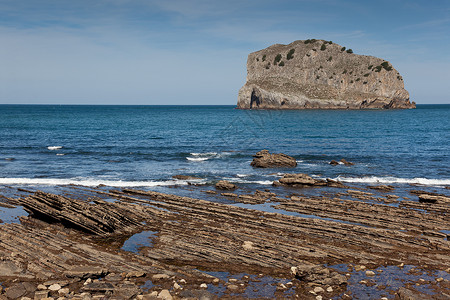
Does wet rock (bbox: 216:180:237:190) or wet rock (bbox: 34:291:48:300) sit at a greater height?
wet rock (bbox: 216:180:237:190)

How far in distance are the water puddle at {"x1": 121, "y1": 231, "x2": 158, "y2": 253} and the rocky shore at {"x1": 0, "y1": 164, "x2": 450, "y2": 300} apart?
0.11 meters

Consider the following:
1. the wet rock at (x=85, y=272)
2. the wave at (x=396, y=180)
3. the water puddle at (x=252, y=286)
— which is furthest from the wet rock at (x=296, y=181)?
the wet rock at (x=85, y=272)

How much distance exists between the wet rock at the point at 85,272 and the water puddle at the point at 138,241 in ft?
9.05

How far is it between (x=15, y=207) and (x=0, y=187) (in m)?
8.10

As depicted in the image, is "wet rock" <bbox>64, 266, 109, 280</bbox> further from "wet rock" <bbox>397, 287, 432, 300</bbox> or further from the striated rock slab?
"wet rock" <bbox>397, 287, 432, 300</bbox>

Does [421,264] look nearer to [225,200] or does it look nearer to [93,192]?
[225,200]

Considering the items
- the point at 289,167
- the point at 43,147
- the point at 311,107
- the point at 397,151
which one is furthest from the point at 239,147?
the point at 311,107

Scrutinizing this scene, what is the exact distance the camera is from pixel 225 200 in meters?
28.1

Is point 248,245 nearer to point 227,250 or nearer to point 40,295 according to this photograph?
point 227,250

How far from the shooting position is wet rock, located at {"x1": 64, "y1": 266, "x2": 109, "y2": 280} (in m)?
14.0

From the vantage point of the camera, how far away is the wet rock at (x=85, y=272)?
14.0 meters

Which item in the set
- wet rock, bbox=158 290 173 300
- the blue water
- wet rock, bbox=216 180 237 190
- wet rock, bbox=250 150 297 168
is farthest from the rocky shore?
wet rock, bbox=250 150 297 168

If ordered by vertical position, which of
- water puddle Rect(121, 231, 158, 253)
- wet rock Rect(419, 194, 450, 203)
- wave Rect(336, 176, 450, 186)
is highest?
wet rock Rect(419, 194, 450, 203)

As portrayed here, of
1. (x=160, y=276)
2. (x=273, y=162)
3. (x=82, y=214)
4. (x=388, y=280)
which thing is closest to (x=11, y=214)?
(x=82, y=214)
